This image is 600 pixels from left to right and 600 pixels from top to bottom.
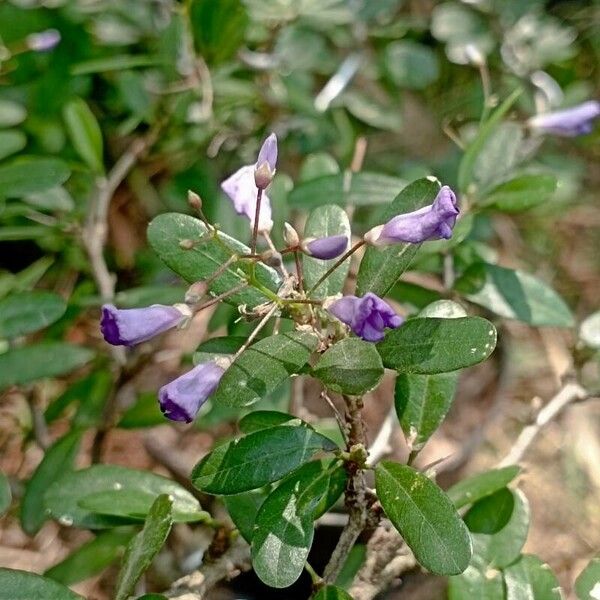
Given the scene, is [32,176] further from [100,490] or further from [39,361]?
[100,490]

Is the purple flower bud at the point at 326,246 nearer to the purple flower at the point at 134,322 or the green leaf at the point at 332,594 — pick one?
the purple flower at the point at 134,322

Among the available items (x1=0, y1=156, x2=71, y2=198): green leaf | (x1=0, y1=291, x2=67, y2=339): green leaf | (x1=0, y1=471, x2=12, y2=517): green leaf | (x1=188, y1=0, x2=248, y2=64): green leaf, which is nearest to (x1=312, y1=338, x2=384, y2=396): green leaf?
(x1=0, y1=471, x2=12, y2=517): green leaf

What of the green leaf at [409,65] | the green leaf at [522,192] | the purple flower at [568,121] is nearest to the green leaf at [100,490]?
the green leaf at [522,192]

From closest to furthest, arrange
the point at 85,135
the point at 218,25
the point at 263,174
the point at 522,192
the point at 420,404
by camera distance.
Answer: the point at 263,174
the point at 420,404
the point at 522,192
the point at 85,135
the point at 218,25

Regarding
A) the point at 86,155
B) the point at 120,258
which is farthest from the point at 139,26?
the point at 120,258

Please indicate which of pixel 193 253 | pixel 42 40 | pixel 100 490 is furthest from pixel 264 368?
pixel 42 40

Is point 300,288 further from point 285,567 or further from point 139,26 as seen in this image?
point 139,26

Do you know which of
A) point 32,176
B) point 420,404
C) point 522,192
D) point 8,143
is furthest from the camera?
point 8,143
